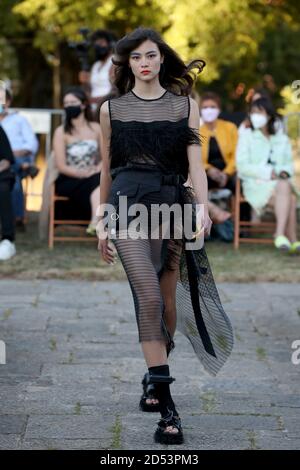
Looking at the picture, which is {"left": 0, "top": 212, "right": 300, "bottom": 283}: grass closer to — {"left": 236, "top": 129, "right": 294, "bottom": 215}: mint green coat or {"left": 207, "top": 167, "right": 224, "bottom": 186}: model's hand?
{"left": 236, "top": 129, "right": 294, "bottom": 215}: mint green coat

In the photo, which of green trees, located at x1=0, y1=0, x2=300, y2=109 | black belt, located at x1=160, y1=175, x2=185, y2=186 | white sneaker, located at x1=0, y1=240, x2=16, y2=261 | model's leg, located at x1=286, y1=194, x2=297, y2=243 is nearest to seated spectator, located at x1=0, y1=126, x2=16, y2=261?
white sneaker, located at x1=0, y1=240, x2=16, y2=261

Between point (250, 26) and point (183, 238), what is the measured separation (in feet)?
48.9

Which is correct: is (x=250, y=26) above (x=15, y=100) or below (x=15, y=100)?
above

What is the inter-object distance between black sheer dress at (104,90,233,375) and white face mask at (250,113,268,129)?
644 cm

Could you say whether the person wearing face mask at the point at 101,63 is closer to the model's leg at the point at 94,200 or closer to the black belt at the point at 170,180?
the model's leg at the point at 94,200

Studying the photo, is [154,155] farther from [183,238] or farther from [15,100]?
[15,100]

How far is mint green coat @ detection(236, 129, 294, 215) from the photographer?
37.4 feet

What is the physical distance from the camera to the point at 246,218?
1238cm

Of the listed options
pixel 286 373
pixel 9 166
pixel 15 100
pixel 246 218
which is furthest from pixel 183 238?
pixel 15 100

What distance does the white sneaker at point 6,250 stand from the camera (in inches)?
413

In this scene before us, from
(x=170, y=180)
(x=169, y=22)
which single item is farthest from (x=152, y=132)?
(x=169, y=22)

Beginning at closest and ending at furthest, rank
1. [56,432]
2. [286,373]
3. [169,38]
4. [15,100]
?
[56,432]
[286,373]
[169,38]
[15,100]

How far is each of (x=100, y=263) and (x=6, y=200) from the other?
124 cm

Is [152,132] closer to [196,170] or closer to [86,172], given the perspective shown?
[196,170]
